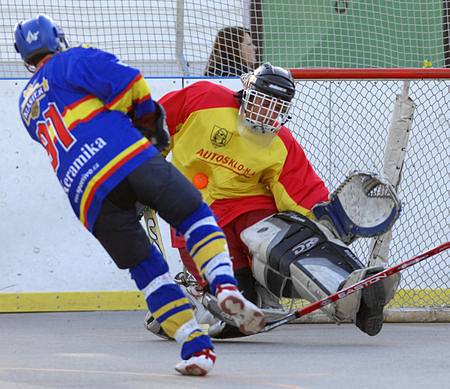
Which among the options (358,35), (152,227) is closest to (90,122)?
(152,227)

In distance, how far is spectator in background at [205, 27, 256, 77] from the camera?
707cm

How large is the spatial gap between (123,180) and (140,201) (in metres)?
0.10

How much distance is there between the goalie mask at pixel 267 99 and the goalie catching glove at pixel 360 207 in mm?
405

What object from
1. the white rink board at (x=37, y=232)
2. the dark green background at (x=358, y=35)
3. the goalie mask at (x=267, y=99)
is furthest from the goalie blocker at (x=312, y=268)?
the dark green background at (x=358, y=35)

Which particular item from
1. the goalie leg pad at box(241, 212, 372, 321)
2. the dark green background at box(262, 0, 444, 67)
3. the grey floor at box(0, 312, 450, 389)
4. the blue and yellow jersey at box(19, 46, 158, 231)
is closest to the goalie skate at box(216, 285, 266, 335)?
the grey floor at box(0, 312, 450, 389)

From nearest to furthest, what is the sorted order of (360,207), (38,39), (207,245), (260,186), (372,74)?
(207,245) < (38,39) < (360,207) < (260,186) < (372,74)

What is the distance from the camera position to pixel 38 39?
168 inches

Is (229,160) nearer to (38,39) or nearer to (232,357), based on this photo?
(232,357)

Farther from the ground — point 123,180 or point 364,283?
point 123,180

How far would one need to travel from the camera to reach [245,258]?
5.72 m

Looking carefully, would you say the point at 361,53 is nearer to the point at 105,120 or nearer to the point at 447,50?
the point at 447,50

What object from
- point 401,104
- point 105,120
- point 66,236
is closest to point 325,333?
point 401,104

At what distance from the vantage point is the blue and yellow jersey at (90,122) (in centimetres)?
404

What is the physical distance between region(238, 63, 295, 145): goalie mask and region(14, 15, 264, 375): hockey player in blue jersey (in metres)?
1.21
